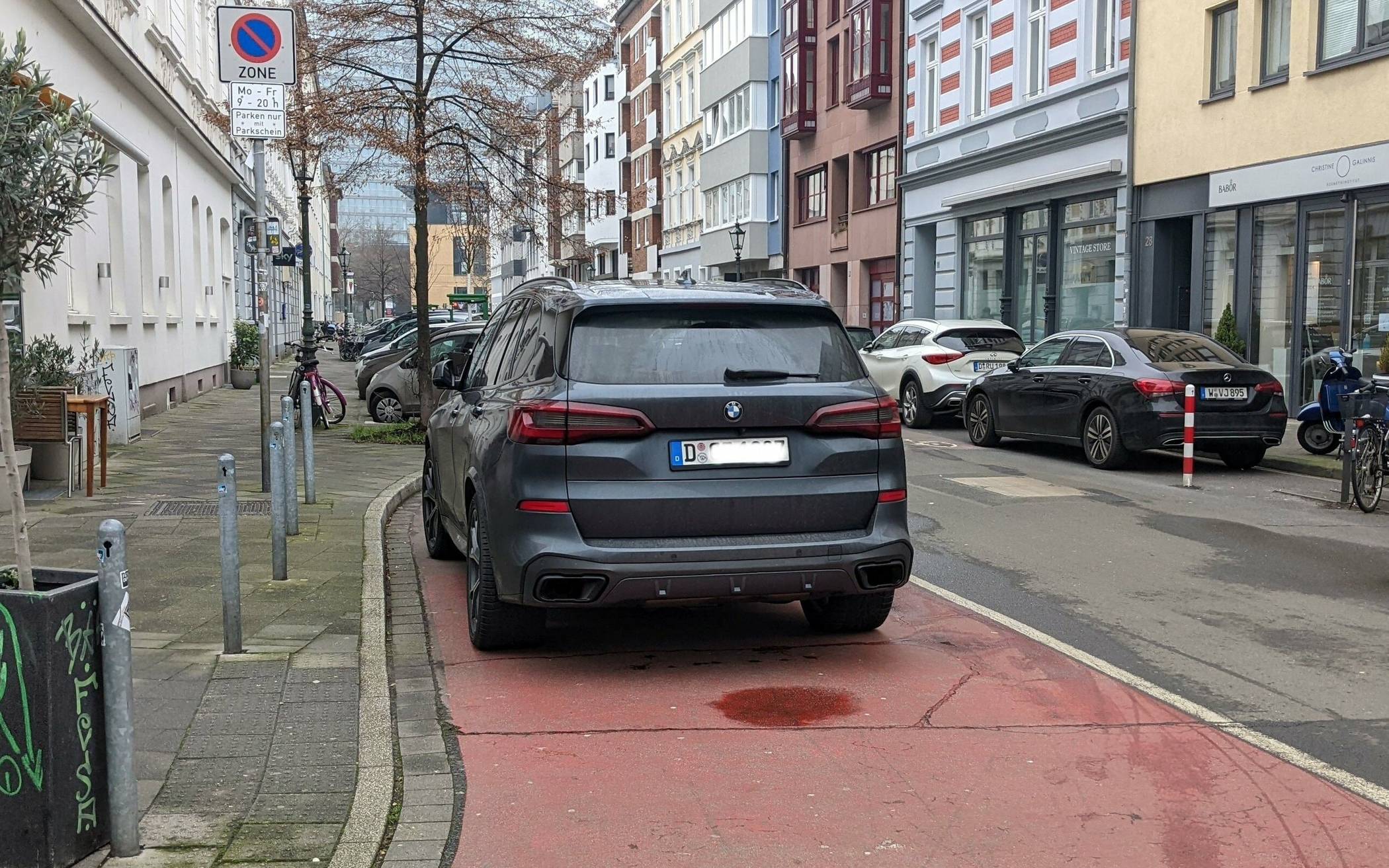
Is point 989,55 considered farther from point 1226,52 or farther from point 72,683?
point 72,683

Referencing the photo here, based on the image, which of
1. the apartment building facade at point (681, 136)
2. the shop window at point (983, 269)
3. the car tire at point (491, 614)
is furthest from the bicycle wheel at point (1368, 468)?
the apartment building facade at point (681, 136)

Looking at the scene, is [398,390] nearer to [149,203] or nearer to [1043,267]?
[149,203]

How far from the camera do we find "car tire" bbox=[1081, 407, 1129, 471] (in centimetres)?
1464

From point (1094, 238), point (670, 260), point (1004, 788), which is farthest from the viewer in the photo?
point (670, 260)

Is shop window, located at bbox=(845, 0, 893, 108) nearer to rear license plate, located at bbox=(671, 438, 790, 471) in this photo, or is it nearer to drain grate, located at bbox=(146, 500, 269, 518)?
drain grate, located at bbox=(146, 500, 269, 518)

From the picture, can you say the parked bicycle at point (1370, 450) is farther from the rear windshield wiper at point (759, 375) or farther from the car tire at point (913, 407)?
the car tire at point (913, 407)

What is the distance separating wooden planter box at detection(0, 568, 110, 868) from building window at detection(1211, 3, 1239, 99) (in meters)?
21.1

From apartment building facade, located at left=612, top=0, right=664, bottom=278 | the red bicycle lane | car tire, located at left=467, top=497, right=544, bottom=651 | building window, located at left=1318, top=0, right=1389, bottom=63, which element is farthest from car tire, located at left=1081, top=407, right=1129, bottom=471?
apartment building facade, located at left=612, top=0, right=664, bottom=278

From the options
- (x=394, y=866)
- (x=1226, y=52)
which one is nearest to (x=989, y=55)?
(x=1226, y=52)

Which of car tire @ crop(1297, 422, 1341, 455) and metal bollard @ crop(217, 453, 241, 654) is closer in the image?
metal bollard @ crop(217, 453, 241, 654)

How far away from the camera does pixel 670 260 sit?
206 ft

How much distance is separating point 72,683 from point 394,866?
103cm

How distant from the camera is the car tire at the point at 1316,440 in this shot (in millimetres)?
15602

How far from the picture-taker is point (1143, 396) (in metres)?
14.4
